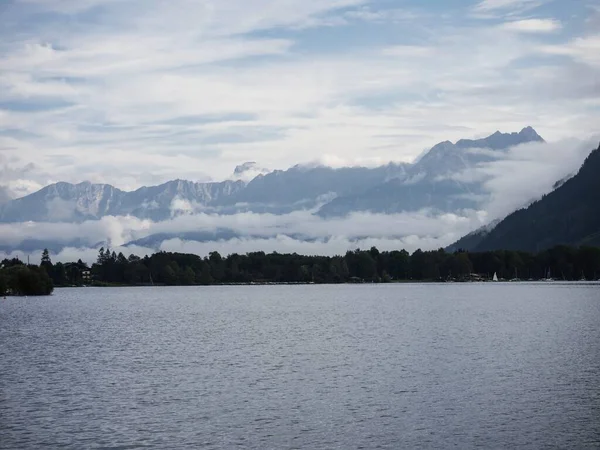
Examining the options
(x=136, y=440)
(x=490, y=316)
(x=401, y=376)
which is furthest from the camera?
(x=490, y=316)

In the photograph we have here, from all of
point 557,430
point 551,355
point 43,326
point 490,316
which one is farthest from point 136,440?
point 490,316

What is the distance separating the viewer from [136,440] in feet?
155

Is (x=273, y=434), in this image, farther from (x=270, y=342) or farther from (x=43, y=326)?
(x=43, y=326)

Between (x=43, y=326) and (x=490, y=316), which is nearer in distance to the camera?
(x=43, y=326)

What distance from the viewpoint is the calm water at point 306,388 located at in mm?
48281

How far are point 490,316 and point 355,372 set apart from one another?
3277 inches

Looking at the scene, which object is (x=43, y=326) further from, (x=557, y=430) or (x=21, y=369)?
(x=557, y=430)

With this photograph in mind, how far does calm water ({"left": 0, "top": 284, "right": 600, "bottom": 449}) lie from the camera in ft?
158

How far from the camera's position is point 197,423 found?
51938 millimetres

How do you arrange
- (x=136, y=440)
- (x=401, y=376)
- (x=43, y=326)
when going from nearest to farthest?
(x=136, y=440) → (x=401, y=376) → (x=43, y=326)

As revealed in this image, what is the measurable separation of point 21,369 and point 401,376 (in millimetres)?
38160

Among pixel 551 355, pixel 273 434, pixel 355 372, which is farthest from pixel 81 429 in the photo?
pixel 551 355

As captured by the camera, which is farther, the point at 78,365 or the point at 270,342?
the point at 270,342

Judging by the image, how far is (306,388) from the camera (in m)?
64.6
